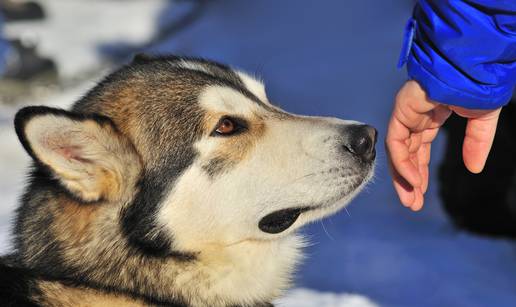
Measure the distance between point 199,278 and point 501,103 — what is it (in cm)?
124

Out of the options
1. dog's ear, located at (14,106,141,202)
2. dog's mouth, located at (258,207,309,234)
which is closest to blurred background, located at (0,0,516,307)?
dog's mouth, located at (258,207,309,234)

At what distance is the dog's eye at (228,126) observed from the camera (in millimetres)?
2707

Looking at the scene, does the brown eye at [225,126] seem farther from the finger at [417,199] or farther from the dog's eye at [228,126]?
the finger at [417,199]

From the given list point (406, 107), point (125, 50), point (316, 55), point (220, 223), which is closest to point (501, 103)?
point (406, 107)

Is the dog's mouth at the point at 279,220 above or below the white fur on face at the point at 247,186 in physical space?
below

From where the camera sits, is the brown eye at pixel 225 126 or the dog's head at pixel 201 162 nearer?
the dog's head at pixel 201 162

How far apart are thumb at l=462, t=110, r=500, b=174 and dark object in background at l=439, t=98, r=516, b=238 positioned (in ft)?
8.29

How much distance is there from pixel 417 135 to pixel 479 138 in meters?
0.23

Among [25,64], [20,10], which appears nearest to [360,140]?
[25,64]

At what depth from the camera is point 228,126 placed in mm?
2730

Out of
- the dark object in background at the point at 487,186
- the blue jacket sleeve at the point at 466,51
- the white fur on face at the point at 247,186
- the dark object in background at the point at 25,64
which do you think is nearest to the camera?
the blue jacket sleeve at the point at 466,51

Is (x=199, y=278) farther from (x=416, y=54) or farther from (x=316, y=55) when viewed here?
(x=316, y=55)

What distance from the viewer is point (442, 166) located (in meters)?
5.49

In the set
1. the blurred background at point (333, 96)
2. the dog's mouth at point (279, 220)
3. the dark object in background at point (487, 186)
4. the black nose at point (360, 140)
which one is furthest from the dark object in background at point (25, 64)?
the black nose at point (360, 140)
